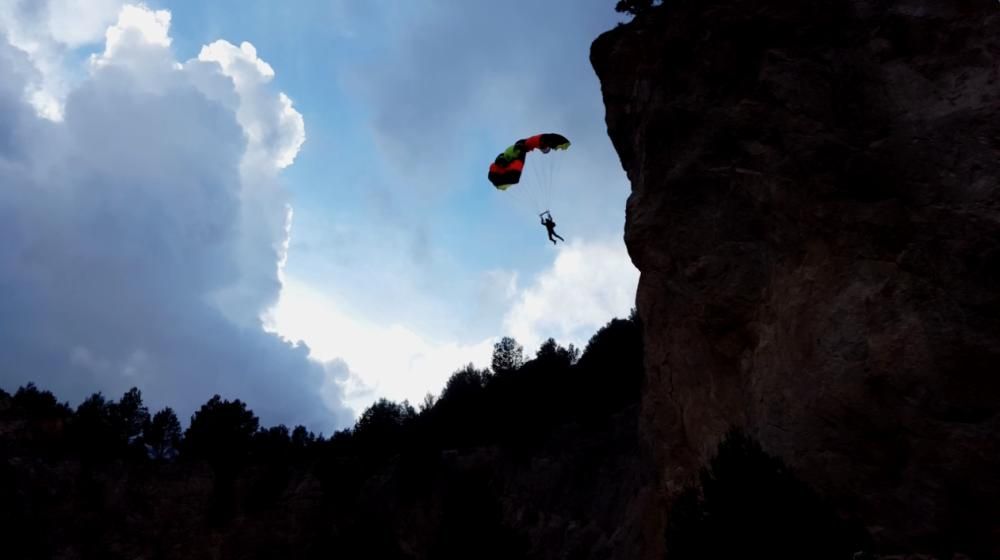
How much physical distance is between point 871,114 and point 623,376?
1380 inches

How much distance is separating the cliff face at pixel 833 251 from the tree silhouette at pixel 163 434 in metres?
60.9

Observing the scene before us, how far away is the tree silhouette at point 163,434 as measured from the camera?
67.9 meters

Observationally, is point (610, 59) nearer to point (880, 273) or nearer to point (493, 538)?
point (880, 273)

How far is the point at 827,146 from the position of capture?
14.4m

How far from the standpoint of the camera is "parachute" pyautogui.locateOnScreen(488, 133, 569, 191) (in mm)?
25969

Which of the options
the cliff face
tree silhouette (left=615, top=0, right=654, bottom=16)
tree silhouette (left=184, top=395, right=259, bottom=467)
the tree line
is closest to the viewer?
the cliff face

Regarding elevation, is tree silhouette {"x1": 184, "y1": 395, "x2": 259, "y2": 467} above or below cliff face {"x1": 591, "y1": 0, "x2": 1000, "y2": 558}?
above

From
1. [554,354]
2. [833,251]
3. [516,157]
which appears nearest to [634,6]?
[516,157]

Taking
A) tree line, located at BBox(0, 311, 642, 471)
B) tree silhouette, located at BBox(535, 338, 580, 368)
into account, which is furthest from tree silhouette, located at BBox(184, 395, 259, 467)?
tree silhouette, located at BBox(535, 338, 580, 368)

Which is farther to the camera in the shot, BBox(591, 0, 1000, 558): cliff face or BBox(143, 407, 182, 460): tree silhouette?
BBox(143, 407, 182, 460): tree silhouette

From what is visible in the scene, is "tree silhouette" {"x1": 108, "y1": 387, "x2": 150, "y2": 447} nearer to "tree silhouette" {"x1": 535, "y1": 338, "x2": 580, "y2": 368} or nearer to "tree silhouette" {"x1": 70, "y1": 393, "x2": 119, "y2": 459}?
"tree silhouette" {"x1": 70, "y1": 393, "x2": 119, "y2": 459}

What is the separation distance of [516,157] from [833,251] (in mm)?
15058

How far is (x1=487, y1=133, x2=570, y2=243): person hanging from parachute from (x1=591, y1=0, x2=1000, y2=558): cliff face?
6.97 m

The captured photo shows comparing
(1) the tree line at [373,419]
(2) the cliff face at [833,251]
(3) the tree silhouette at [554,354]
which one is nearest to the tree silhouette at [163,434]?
(1) the tree line at [373,419]
